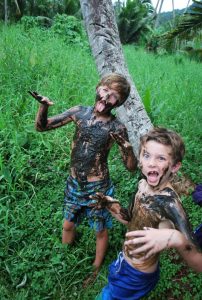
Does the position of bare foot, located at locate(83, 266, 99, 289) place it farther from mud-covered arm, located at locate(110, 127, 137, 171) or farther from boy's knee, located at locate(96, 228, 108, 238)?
mud-covered arm, located at locate(110, 127, 137, 171)

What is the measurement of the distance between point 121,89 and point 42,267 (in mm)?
1634

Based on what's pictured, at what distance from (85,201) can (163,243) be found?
124 centimetres

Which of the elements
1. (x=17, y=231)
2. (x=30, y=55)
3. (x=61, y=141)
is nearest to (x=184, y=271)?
(x=17, y=231)

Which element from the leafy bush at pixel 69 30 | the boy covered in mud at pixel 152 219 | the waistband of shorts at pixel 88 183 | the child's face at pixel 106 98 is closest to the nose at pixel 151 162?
the boy covered in mud at pixel 152 219

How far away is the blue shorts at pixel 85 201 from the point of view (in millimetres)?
2408

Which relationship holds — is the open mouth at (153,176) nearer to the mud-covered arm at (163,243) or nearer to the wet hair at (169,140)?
the wet hair at (169,140)

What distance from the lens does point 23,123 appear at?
13.3ft

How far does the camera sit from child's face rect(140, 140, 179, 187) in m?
1.61

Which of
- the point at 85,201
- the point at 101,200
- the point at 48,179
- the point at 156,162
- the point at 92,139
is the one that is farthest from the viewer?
the point at 48,179

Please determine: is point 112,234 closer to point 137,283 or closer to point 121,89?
point 137,283

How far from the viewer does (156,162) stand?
1.61m

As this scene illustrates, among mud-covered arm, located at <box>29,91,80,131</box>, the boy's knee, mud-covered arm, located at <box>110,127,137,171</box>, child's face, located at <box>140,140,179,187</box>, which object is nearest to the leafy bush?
mud-covered arm, located at <box>29,91,80,131</box>

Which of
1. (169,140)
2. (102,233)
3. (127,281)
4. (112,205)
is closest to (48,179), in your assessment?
(102,233)

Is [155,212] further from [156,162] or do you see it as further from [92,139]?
[92,139]
